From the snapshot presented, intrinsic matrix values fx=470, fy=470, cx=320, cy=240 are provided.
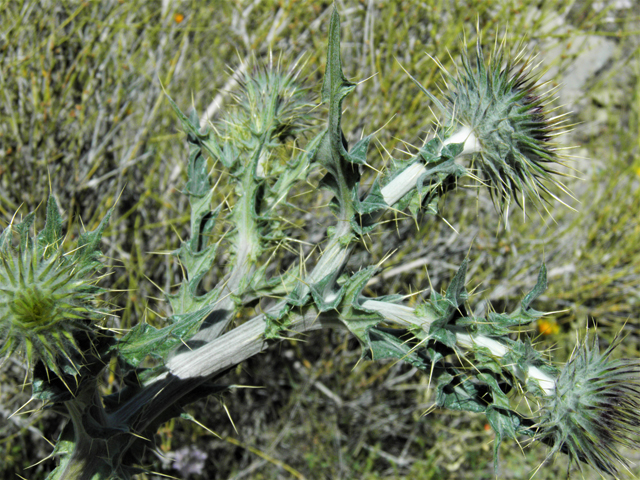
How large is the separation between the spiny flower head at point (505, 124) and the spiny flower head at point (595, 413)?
579mm

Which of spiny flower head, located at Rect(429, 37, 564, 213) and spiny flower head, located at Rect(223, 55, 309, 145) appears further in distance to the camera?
spiny flower head, located at Rect(223, 55, 309, 145)

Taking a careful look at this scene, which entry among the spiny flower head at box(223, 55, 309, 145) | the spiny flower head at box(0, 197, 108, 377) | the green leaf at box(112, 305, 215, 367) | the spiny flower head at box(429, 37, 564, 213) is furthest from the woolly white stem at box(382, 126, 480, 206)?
the spiny flower head at box(0, 197, 108, 377)

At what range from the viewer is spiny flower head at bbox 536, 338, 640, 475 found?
1.37m

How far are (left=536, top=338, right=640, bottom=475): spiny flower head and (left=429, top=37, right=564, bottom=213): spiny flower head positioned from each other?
0.58m

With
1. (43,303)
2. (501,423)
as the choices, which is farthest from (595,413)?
(43,303)

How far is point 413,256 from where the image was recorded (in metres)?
3.87

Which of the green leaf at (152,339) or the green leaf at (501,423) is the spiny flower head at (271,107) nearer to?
the green leaf at (152,339)

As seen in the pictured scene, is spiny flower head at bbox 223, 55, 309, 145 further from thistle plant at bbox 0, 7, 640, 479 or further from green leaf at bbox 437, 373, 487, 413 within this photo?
green leaf at bbox 437, 373, 487, 413

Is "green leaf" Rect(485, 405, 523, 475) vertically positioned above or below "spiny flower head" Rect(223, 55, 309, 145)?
below

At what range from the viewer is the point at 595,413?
1.37m

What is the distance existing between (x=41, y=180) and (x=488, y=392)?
3093 mm

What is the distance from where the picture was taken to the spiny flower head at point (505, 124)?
1.58 m

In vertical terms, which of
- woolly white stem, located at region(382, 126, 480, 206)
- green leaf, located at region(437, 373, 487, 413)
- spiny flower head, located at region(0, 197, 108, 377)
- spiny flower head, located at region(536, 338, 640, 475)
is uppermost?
woolly white stem, located at region(382, 126, 480, 206)

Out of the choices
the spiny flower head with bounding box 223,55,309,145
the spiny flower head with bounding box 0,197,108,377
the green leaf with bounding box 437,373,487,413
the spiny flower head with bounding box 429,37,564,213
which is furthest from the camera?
the spiny flower head with bounding box 223,55,309,145
